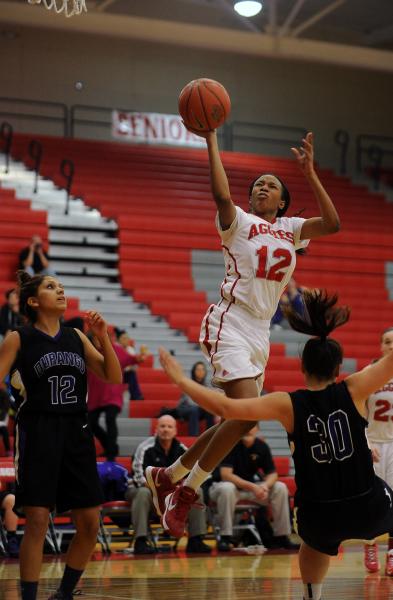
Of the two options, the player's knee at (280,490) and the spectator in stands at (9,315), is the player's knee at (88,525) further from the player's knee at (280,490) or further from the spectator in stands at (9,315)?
the spectator in stands at (9,315)

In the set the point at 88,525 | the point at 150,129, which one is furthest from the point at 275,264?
the point at 150,129

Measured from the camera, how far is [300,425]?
4555mm

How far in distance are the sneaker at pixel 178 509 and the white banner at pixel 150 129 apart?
15.5 m

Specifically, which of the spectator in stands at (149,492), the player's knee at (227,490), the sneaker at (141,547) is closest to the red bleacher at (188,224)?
the player's knee at (227,490)

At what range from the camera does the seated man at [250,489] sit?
33.0ft

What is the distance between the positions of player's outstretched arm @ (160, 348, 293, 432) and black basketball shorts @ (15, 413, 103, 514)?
4.00 ft

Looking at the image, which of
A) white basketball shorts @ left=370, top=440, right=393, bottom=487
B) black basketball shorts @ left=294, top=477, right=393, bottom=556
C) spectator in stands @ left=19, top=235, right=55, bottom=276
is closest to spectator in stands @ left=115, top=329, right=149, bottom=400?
spectator in stands @ left=19, top=235, right=55, bottom=276

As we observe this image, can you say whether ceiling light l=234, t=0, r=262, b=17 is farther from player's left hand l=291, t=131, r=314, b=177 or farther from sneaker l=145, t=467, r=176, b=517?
sneaker l=145, t=467, r=176, b=517

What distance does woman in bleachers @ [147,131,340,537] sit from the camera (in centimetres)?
554

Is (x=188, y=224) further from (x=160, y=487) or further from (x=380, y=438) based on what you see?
(x=160, y=487)

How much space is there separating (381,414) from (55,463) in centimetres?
396

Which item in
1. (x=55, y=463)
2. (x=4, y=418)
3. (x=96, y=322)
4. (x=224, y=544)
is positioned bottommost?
(x=224, y=544)

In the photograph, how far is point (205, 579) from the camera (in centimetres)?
757

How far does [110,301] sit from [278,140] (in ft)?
26.2
